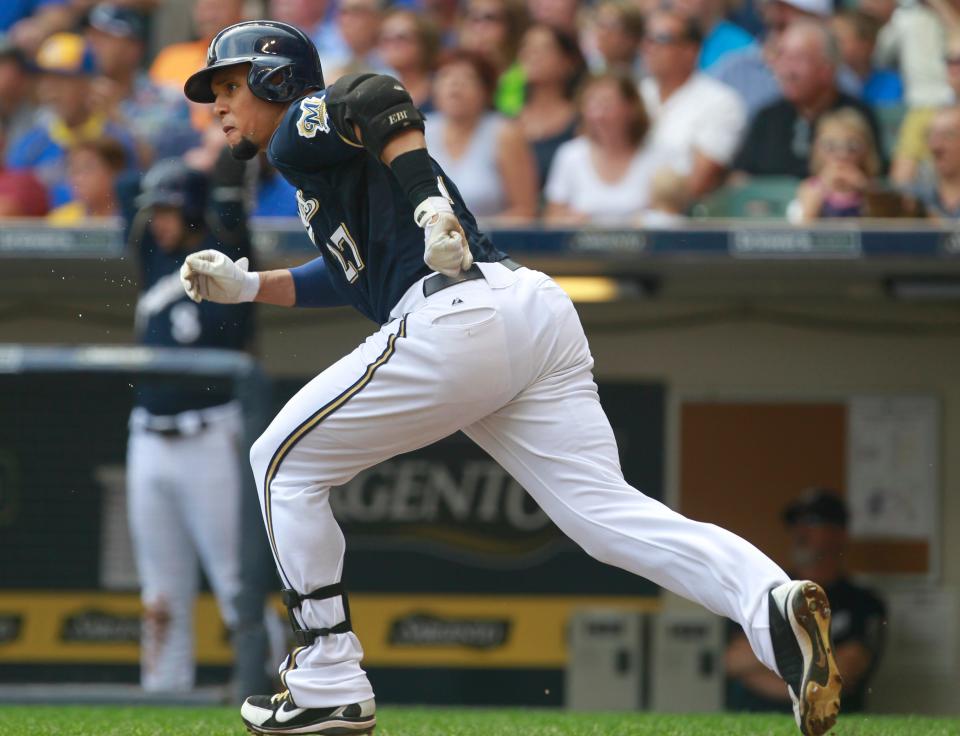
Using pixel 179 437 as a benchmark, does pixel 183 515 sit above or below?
below

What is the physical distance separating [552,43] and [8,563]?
3456 millimetres

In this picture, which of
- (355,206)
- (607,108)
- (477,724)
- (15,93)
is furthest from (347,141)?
(15,93)

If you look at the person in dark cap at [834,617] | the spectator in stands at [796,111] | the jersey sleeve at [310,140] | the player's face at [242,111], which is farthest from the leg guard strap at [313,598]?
the spectator in stands at [796,111]

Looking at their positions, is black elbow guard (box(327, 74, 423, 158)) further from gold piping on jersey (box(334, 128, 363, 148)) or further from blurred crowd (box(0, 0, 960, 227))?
blurred crowd (box(0, 0, 960, 227))

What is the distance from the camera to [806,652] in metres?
3.14

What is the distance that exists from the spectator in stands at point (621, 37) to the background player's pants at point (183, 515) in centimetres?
271

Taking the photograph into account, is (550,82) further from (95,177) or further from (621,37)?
(95,177)

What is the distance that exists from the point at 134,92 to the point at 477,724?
197 inches

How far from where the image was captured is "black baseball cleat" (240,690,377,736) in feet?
11.1

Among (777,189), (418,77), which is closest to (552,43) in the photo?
(418,77)

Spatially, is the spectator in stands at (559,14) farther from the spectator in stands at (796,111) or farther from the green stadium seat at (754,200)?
the green stadium seat at (754,200)

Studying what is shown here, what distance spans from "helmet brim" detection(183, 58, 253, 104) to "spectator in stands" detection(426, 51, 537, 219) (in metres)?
3.45

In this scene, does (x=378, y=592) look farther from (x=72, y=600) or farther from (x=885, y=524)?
(x=885, y=524)

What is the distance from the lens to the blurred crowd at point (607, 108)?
679cm
